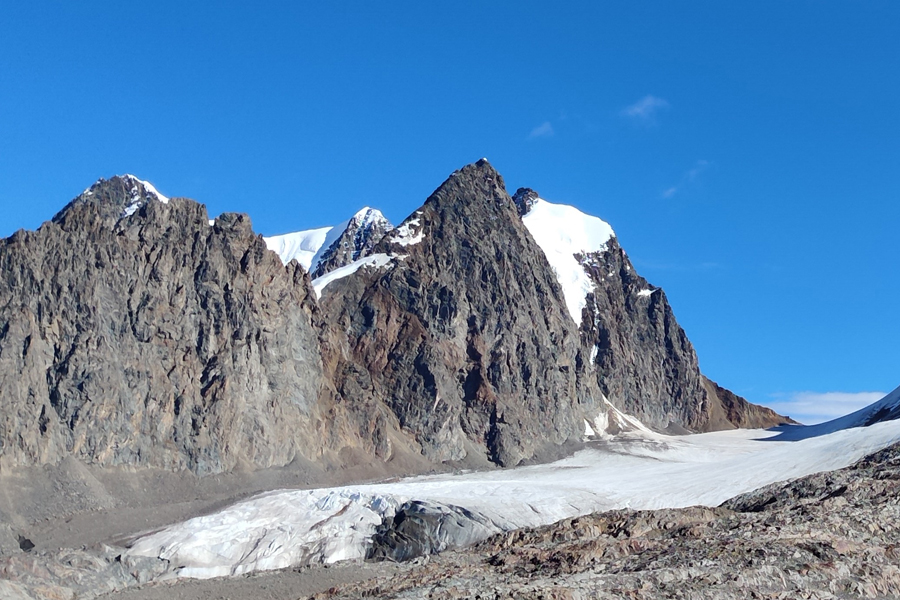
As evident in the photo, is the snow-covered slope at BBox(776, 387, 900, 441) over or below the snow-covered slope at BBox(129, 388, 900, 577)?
over

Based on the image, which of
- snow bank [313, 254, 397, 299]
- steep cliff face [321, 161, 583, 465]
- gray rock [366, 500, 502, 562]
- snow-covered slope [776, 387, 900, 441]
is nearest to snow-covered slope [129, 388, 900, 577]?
gray rock [366, 500, 502, 562]

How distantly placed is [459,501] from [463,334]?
71.3 m

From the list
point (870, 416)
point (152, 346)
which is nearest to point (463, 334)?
point (152, 346)

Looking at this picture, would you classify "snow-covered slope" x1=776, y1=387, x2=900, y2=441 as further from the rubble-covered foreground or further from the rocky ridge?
the rubble-covered foreground

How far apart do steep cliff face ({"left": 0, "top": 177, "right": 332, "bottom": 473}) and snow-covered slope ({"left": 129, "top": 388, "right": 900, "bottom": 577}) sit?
1716 cm

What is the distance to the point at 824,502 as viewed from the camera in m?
43.4

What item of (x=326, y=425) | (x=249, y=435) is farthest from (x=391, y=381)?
(x=249, y=435)

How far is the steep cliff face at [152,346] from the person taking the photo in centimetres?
11281

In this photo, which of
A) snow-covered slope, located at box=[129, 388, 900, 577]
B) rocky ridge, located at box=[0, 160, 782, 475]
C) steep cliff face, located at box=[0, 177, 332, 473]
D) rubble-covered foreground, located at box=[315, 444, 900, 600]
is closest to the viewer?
rubble-covered foreground, located at box=[315, 444, 900, 600]

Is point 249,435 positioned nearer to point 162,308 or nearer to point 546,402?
point 162,308

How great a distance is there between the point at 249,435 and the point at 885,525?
97.9 m

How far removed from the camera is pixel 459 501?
347 feet

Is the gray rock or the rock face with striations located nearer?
the gray rock

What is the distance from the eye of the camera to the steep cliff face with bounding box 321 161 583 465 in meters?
162
